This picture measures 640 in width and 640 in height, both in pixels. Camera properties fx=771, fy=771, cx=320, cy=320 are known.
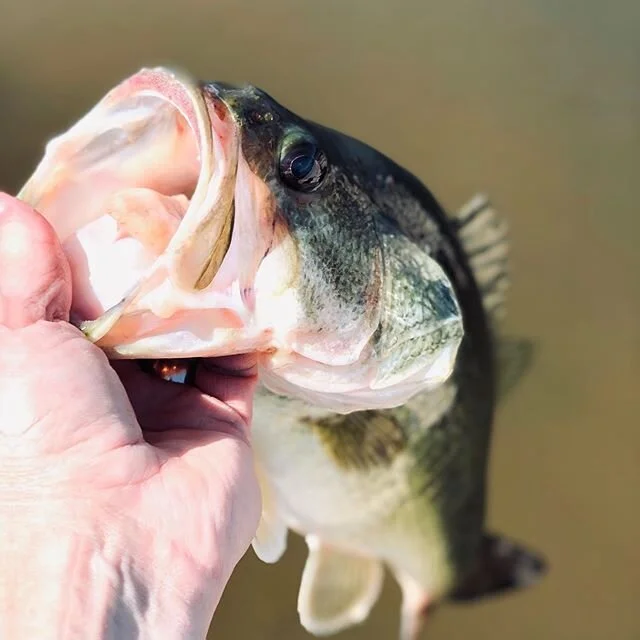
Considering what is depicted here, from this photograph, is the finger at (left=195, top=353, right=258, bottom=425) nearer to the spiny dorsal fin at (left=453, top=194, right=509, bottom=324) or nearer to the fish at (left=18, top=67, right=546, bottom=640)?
the fish at (left=18, top=67, right=546, bottom=640)

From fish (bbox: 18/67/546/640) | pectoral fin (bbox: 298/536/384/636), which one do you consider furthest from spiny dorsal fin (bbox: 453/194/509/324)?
pectoral fin (bbox: 298/536/384/636)

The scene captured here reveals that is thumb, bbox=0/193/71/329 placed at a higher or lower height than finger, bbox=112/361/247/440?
higher

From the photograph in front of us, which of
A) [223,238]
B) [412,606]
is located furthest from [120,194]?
[412,606]

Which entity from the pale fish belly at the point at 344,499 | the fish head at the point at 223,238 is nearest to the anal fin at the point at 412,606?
the pale fish belly at the point at 344,499

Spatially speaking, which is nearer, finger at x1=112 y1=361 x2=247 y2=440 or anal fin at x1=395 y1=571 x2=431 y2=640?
finger at x1=112 y1=361 x2=247 y2=440

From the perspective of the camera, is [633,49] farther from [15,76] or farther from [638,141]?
[15,76]

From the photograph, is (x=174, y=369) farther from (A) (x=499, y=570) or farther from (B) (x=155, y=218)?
(A) (x=499, y=570)
